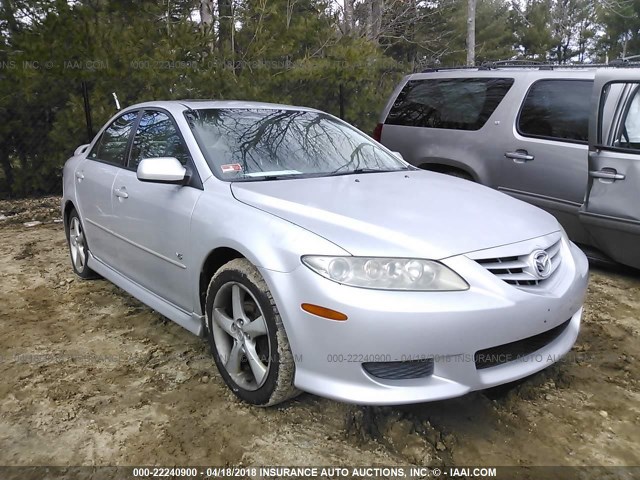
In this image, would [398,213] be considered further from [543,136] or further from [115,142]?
[543,136]

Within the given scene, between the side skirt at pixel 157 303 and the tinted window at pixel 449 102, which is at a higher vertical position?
the tinted window at pixel 449 102

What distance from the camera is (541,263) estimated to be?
2.47 metres

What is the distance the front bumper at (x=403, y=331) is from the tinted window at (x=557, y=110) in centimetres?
279

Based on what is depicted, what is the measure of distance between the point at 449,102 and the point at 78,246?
3.85 metres

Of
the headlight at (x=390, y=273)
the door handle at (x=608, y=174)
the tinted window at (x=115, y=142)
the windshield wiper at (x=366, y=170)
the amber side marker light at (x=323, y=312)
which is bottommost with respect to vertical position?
the amber side marker light at (x=323, y=312)

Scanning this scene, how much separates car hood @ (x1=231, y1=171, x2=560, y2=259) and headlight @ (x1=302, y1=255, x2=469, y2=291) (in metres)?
0.04

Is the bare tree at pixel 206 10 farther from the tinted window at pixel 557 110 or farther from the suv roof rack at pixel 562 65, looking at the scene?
the tinted window at pixel 557 110

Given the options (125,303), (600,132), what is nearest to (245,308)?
(125,303)

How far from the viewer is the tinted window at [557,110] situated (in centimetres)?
455

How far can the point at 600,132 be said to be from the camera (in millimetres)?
4105

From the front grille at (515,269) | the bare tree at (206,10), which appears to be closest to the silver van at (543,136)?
the front grille at (515,269)

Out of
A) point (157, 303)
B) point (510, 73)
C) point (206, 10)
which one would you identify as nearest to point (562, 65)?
point (510, 73)

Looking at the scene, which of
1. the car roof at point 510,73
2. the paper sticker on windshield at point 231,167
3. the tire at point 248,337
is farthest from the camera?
the car roof at point 510,73

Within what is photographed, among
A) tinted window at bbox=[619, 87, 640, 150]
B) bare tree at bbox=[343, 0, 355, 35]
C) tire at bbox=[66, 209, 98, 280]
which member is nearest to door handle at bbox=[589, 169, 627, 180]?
tinted window at bbox=[619, 87, 640, 150]
